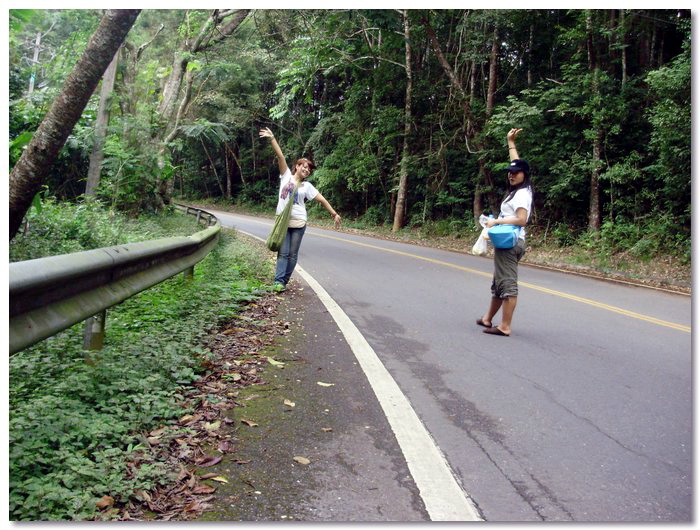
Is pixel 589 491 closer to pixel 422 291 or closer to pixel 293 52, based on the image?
pixel 422 291

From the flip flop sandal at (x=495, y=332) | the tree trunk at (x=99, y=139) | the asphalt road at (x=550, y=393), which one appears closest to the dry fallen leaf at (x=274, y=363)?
the asphalt road at (x=550, y=393)

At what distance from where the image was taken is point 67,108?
6.10 metres

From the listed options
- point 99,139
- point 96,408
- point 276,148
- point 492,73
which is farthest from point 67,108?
point 492,73

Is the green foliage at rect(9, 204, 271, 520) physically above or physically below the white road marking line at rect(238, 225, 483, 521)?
above

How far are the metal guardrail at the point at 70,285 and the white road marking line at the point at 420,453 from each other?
182 centimetres

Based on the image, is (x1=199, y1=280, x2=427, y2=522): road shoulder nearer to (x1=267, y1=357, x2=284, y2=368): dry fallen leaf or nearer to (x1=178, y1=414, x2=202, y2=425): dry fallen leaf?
(x1=267, y1=357, x2=284, y2=368): dry fallen leaf

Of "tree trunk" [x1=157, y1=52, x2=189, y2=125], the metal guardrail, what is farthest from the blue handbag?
"tree trunk" [x1=157, y1=52, x2=189, y2=125]

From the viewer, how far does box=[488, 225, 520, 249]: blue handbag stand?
6341mm

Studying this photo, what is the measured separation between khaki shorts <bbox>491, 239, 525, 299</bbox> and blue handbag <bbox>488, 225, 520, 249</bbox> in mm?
A: 107

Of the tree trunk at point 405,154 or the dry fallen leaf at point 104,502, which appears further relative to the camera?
the tree trunk at point 405,154

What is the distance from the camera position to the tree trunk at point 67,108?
5.98 m

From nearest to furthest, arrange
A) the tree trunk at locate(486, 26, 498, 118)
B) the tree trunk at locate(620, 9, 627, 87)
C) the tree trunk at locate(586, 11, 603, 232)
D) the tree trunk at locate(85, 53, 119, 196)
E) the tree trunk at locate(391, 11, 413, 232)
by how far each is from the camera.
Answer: the tree trunk at locate(85, 53, 119, 196)
the tree trunk at locate(620, 9, 627, 87)
the tree trunk at locate(586, 11, 603, 232)
the tree trunk at locate(486, 26, 498, 118)
the tree trunk at locate(391, 11, 413, 232)

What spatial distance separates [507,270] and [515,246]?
27 centimetres

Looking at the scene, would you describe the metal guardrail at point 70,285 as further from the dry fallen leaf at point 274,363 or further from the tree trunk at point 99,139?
the tree trunk at point 99,139
